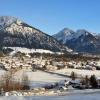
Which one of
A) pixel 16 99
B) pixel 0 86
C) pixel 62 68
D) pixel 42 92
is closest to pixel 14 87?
pixel 0 86

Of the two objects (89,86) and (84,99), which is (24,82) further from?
(84,99)

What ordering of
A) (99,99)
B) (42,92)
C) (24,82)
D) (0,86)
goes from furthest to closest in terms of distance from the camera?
(24,82) → (0,86) → (42,92) → (99,99)

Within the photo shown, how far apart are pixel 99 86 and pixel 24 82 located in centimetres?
1440

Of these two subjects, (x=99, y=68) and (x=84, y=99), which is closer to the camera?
(x=84, y=99)

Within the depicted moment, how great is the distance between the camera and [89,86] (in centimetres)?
7244

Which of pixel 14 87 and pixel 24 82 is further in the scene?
pixel 24 82

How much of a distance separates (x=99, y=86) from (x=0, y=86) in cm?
1994

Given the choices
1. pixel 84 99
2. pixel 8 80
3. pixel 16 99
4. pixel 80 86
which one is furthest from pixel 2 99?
pixel 80 86

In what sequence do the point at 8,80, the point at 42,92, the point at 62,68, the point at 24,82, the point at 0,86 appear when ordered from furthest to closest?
the point at 62,68 → the point at 24,82 → the point at 8,80 → the point at 0,86 → the point at 42,92

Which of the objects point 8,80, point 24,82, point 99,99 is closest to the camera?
point 99,99

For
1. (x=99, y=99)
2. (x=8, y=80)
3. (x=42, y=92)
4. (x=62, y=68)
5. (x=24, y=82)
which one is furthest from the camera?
(x=62, y=68)

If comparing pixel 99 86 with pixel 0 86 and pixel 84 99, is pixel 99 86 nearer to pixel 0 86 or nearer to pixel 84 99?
pixel 0 86

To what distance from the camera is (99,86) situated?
238 feet

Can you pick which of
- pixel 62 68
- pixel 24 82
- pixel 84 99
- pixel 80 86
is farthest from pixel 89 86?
pixel 62 68
